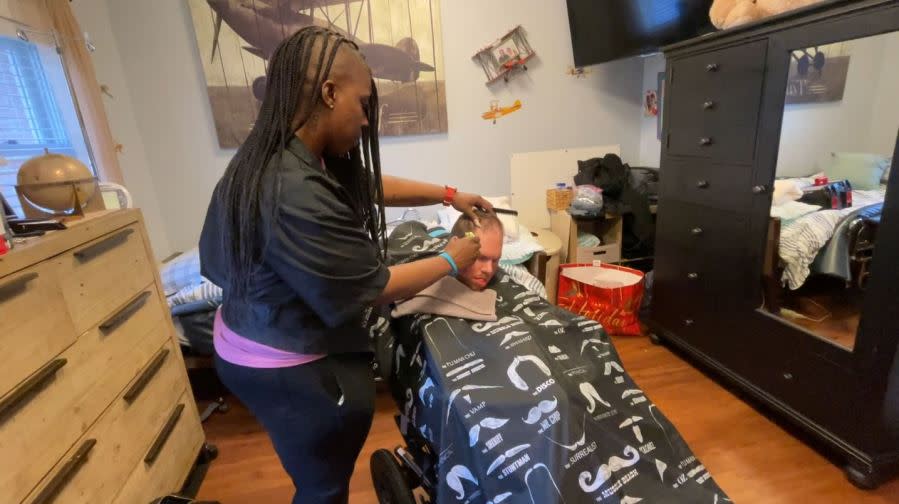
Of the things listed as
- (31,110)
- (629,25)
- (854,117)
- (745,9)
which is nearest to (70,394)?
(31,110)

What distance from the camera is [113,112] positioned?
7.25 feet

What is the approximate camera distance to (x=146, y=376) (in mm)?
1287

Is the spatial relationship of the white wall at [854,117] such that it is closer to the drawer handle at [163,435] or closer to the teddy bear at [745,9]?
the teddy bear at [745,9]

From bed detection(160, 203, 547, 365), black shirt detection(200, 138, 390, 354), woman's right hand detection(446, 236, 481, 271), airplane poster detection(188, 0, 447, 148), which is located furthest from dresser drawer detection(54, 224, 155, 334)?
airplane poster detection(188, 0, 447, 148)

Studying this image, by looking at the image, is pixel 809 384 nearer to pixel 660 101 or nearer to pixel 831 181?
pixel 831 181

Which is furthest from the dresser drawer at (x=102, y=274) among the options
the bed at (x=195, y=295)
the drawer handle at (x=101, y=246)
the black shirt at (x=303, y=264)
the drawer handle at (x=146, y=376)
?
the black shirt at (x=303, y=264)

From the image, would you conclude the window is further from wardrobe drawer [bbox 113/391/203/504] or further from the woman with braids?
the woman with braids

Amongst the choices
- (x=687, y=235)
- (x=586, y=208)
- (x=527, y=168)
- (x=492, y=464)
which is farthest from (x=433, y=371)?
(x=527, y=168)

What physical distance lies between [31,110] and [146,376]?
1237mm

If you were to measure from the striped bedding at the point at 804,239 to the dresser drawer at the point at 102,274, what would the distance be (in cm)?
204

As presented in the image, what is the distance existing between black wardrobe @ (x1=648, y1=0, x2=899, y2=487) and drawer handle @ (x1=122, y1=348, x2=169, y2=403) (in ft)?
6.53

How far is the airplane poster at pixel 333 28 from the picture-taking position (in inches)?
90.4

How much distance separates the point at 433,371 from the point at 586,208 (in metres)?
1.74

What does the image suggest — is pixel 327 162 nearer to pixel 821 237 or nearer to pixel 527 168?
pixel 821 237
